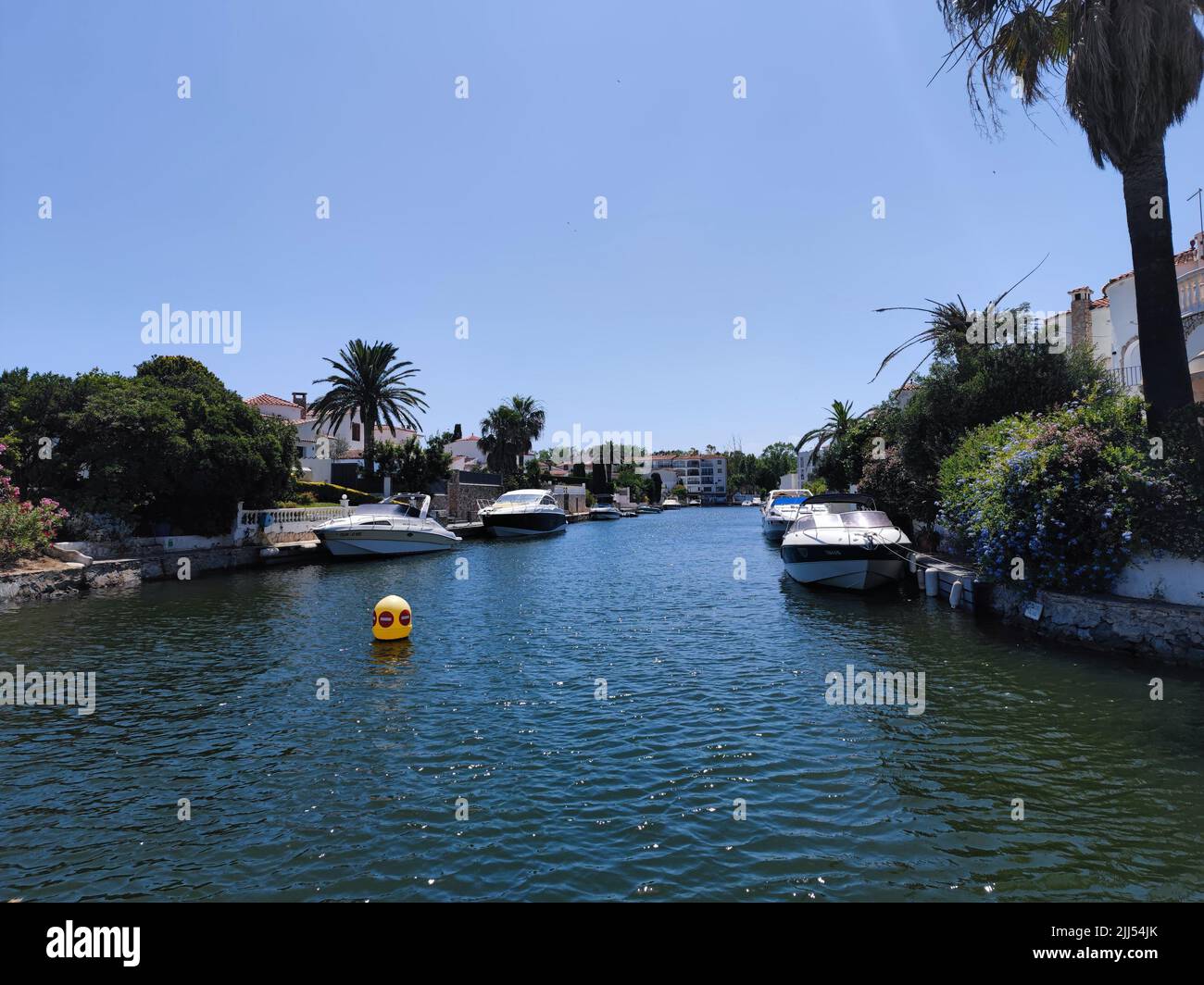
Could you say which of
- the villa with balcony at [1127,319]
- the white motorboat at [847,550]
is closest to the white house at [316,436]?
the white motorboat at [847,550]

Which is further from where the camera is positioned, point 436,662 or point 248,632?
point 248,632

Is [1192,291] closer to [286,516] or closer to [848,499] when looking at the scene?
[848,499]

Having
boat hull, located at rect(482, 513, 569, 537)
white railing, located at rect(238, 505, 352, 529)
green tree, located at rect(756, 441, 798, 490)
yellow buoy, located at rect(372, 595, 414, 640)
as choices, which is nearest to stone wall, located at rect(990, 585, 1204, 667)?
yellow buoy, located at rect(372, 595, 414, 640)

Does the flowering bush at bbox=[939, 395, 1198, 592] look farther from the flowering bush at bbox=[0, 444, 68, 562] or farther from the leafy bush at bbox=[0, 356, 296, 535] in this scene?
the flowering bush at bbox=[0, 444, 68, 562]

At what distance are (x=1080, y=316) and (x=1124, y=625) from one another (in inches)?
985

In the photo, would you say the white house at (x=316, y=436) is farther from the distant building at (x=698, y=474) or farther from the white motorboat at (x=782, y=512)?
the distant building at (x=698, y=474)

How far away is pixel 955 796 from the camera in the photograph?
6.56m

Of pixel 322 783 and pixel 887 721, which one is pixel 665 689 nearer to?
pixel 887 721

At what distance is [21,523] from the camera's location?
68.0 feet

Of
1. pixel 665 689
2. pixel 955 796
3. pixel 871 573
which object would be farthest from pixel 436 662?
pixel 871 573

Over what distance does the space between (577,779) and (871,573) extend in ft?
46.2

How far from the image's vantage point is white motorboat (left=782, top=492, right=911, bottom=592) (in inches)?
728

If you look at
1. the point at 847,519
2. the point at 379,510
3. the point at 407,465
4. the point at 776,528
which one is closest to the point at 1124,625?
the point at 847,519

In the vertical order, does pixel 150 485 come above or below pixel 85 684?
above
